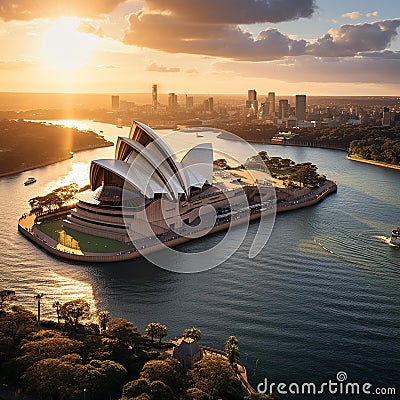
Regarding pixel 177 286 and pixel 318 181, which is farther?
pixel 318 181

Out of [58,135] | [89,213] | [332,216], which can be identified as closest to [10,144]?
[58,135]

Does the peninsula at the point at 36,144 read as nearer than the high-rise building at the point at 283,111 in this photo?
Yes

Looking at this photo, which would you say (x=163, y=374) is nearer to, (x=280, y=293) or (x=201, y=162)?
(x=280, y=293)

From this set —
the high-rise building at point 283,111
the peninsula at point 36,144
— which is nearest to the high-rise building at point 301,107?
the high-rise building at point 283,111

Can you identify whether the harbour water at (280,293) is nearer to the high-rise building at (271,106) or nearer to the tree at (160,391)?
the tree at (160,391)

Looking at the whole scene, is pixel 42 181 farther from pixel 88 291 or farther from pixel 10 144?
pixel 88 291
